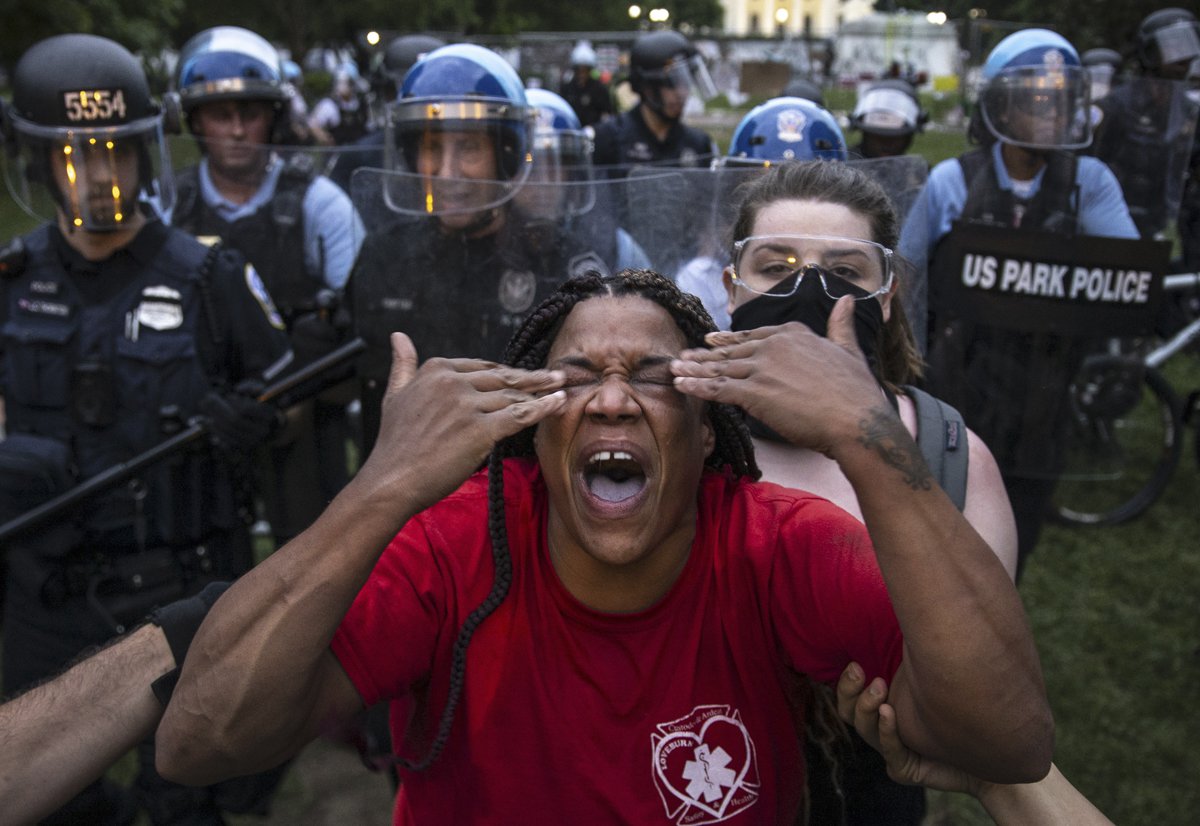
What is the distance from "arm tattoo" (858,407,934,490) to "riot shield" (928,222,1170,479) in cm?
198

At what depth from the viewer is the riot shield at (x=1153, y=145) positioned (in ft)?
15.5

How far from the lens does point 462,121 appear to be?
368cm

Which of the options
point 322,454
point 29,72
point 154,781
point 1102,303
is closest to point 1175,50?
point 1102,303

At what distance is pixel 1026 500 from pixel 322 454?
2.75 metres

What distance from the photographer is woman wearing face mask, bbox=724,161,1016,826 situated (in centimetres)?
233

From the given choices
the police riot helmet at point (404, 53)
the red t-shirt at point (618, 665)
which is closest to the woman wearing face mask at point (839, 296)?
the red t-shirt at point (618, 665)

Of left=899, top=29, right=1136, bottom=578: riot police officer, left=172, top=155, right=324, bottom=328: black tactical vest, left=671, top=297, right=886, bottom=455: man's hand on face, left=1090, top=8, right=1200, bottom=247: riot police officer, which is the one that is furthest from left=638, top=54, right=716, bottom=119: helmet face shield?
left=671, top=297, right=886, bottom=455: man's hand on face

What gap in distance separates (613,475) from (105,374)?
2.10m

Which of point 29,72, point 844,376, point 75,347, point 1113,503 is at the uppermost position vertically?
point 29,72

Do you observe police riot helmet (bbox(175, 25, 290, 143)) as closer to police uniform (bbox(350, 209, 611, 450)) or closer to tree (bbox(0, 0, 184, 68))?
police uniform (bbox(350, 209, 611, 450))

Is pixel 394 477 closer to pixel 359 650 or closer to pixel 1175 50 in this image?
pixel 359 650

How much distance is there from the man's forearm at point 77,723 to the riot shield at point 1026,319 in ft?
8.26

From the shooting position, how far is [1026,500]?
398 cm

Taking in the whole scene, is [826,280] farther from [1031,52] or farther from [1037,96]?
[1031,52]
